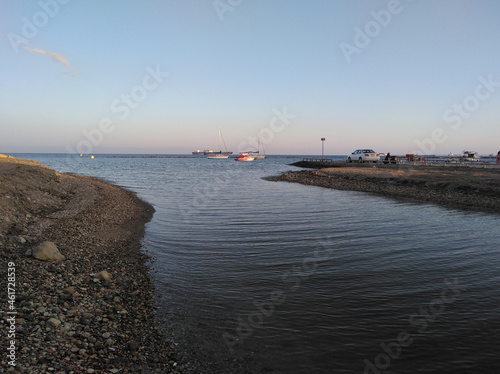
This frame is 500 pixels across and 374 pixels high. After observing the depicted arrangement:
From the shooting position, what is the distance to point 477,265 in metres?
10.3

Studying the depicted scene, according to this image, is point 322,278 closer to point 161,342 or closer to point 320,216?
point 161,342

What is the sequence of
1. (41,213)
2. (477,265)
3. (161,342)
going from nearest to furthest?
(161,342) < (477,265) < (41,213)

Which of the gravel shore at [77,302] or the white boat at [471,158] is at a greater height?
the white boat at [471,158]

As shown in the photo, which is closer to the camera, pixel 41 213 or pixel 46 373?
pixel 46 373

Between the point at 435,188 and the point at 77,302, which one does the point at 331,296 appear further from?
the point at 435,188

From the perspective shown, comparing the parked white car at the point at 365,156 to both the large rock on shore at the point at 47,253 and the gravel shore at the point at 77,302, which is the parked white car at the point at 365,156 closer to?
the gravel shore at the point at 77,302

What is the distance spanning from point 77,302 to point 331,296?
614 cm

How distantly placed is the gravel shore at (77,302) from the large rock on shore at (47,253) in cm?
16

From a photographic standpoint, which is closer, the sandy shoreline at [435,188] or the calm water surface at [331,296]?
the calm water surface at [331,296]

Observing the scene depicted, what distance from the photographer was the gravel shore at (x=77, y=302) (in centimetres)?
496

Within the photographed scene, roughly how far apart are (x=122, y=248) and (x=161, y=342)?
21.5 feet

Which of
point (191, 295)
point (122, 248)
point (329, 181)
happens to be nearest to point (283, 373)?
point (191, 295)

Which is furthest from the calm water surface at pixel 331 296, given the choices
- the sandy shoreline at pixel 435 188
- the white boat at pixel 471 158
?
the white boat at pixel 471 158

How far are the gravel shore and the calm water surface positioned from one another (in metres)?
0.70
